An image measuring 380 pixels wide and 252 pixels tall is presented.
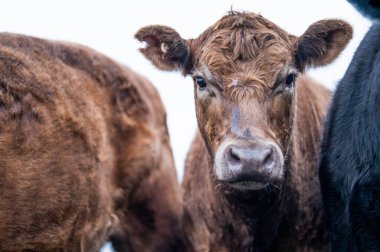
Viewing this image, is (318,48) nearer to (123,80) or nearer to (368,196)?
(368,196)

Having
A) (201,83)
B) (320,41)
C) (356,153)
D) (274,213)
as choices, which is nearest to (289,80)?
(320,41)

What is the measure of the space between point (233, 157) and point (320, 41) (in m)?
1.58

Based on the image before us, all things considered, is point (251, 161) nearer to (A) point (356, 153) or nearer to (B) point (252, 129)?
(B) point (252, 129)

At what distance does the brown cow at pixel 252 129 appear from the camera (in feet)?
19.9

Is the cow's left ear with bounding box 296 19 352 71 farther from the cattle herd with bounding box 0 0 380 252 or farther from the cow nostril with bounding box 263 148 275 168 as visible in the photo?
the cow nostril with bounding box 263 148 275 168

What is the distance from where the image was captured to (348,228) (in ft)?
20.5

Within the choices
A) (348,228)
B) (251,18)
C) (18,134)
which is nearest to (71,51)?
(18,134)

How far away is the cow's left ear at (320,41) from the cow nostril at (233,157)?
1.29 m

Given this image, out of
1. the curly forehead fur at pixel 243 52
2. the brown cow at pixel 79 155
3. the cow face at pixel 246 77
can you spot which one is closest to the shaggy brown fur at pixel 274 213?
the cow face at pixel 246 77

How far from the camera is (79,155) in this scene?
751 cm

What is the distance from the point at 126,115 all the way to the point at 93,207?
3.86ft

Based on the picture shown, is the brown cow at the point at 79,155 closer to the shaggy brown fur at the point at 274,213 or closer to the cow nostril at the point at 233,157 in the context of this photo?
the shaggy brown fur at the point at 274,213

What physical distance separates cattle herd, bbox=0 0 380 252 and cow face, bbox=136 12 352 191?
0.04 ft

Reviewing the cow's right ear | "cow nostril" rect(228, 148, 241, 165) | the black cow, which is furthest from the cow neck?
the cow's right ear
